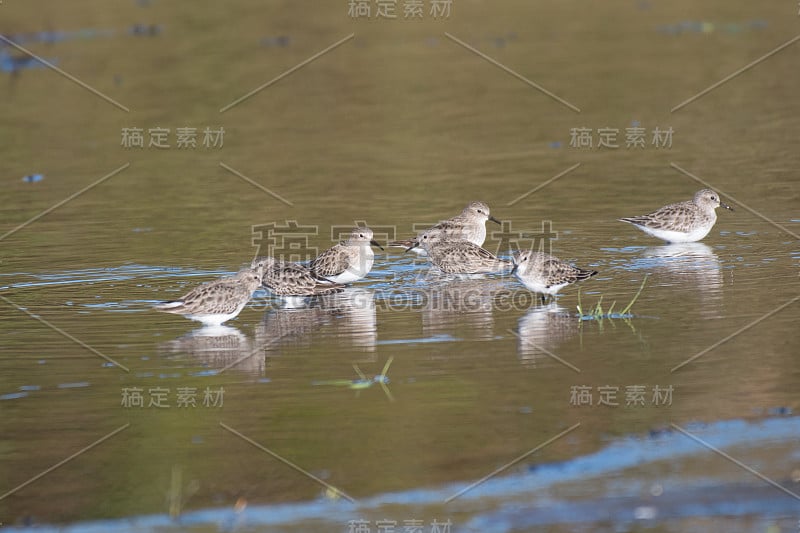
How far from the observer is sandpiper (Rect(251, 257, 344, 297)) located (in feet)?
51.3

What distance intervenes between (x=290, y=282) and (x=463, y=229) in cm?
362

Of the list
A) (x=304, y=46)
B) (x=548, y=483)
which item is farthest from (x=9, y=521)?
(x=304, y=46)

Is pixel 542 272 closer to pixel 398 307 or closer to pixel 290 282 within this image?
pixel 398 307

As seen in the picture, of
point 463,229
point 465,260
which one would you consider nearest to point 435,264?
point 465,260

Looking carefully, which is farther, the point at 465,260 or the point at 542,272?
the point at 465,260

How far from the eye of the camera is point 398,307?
49.4 feet

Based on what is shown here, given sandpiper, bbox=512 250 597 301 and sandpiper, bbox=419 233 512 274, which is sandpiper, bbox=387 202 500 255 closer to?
sandpiper, bbox=419 233 512 274

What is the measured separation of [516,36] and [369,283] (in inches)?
865

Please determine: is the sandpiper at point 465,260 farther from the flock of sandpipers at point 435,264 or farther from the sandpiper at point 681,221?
the sandpiper at point 681,221

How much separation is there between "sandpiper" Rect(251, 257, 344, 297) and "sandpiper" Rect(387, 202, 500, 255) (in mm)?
2213

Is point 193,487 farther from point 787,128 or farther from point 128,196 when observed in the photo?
point 787,128

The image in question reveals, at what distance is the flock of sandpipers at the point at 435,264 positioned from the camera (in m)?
14.3

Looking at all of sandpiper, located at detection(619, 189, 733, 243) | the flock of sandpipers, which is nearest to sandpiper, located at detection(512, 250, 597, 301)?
the flock of sandpipers

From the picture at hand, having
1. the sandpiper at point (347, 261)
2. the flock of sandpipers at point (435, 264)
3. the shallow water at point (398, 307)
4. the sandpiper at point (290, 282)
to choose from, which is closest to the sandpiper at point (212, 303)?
the flock of sandpipers at point (435, 264)
